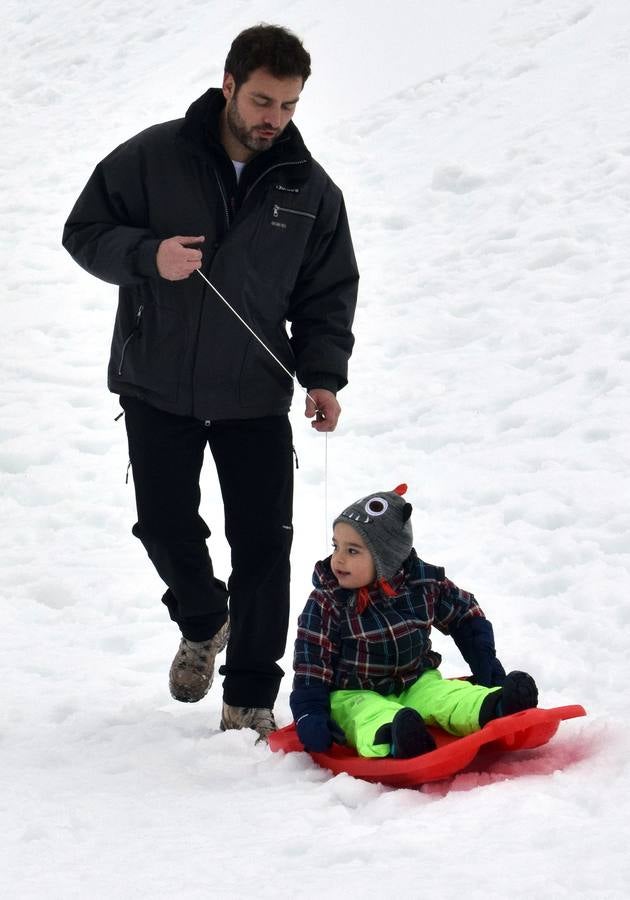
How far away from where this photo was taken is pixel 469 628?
376cm

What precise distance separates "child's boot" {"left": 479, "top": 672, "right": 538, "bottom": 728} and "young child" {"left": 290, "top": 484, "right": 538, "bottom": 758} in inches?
4.7

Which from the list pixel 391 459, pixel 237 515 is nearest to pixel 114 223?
pixel 237 515

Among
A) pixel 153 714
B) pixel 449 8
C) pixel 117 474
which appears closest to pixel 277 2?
pixel 449 8

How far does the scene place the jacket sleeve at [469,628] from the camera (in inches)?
145

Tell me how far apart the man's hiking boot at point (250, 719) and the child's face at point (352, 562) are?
580 mm

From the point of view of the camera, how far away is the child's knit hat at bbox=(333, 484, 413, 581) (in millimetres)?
3597

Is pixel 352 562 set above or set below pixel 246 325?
below

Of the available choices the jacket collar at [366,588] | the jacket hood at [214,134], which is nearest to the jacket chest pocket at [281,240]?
the jacket hood at [214,134]

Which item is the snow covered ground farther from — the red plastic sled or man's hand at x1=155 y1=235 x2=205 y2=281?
man's hand at x1=155 y1=235 x2=205 y2=281


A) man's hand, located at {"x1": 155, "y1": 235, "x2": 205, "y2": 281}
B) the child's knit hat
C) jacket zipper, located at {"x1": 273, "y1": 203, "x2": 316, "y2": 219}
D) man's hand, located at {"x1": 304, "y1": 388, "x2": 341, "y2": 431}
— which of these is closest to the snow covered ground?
the child's knit hat

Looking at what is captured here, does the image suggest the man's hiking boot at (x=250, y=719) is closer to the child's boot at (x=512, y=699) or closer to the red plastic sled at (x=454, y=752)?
the red plastic sled at (x=454, y=752)

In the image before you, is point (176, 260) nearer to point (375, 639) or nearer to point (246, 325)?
point (246, 325)

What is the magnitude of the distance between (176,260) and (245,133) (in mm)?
448

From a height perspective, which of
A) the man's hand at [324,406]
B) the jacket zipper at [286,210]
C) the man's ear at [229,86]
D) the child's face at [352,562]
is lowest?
the child's face at [352,562]
